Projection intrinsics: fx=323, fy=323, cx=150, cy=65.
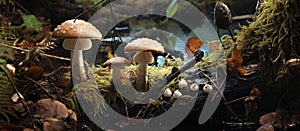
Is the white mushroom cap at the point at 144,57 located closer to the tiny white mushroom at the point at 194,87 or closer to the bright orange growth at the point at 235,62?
the tiny white mushroom at the point at 194,87

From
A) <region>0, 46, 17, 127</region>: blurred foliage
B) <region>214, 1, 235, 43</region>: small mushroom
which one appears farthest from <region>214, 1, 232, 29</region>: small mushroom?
<region>0, 46, 17, 127</region>: blurred foliage

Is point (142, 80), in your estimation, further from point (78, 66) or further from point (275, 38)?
point (275, 38)

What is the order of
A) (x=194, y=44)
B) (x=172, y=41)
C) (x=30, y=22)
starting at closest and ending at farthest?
(x=194, y=44), (x=30, y=22), (x=172, y=41)

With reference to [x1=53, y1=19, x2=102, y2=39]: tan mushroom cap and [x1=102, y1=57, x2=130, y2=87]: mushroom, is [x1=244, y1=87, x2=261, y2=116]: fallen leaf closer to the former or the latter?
Result: [x1=102, y1=57, x2=130, y2=87]: mushroom

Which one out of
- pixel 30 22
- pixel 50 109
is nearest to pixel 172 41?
pixel 30 22

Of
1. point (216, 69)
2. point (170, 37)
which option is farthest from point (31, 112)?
point (170, 37)

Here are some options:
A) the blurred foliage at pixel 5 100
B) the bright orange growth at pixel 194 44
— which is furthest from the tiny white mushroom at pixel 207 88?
the blurred foliage at pixel 5 100
